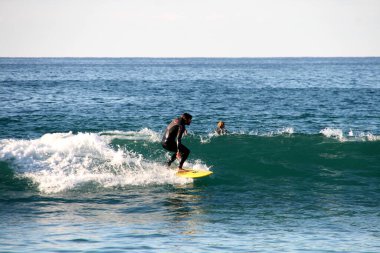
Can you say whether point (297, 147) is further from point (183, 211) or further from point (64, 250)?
point (64, 250)

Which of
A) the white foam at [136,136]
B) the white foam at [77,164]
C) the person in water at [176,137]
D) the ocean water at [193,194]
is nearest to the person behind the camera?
the ocean water at [193,194]

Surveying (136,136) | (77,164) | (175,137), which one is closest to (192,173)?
(175,137)

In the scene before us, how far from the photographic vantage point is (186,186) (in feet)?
52.7

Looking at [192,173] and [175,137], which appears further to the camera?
[192,173]

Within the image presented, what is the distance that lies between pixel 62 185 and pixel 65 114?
69.6 feet

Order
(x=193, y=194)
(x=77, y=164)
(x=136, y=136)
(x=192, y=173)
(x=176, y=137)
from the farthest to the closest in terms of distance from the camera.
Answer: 1. (x=136, y=136)
2. (x=77, y=164)
3. (x=192, y=173)
4. (x=176, y=137)
5. (x=193, y=194)

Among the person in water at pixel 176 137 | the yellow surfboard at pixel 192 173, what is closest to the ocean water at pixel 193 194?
the yellow surfboard at pixel 192 173

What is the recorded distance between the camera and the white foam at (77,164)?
53.9 feet

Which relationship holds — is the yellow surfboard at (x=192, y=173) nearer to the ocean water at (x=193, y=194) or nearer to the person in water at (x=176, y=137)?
the ocean water at (x=193, y=194)

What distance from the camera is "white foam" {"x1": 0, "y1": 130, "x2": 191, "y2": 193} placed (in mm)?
16438

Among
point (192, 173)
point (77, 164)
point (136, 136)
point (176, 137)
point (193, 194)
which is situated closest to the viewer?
point (193, 194)

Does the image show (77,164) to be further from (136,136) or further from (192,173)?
(136,136)

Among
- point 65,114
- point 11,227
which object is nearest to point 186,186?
point 11,227

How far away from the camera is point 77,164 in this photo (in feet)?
59.9
